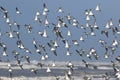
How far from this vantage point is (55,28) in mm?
83062

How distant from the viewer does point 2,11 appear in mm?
85438

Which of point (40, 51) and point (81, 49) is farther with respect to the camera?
point (81, 49)

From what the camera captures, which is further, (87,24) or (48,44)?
(48,44)

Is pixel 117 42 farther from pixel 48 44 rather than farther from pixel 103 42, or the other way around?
pixel 48 44

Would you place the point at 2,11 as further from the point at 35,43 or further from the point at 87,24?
the point at 87,24

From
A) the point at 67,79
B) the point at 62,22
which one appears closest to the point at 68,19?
the point at 62,22

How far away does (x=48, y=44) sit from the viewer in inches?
3526

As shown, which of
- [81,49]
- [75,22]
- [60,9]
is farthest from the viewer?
[81,49]

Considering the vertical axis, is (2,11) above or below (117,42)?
above

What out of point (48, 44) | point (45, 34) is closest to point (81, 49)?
point (48, 44)

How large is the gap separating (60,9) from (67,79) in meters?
8.58

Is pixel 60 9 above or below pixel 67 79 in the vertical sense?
above

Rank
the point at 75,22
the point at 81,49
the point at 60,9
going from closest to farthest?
the point at 60,9 < the point at 75,22 < the point at 81,49

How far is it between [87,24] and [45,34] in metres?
4.84
